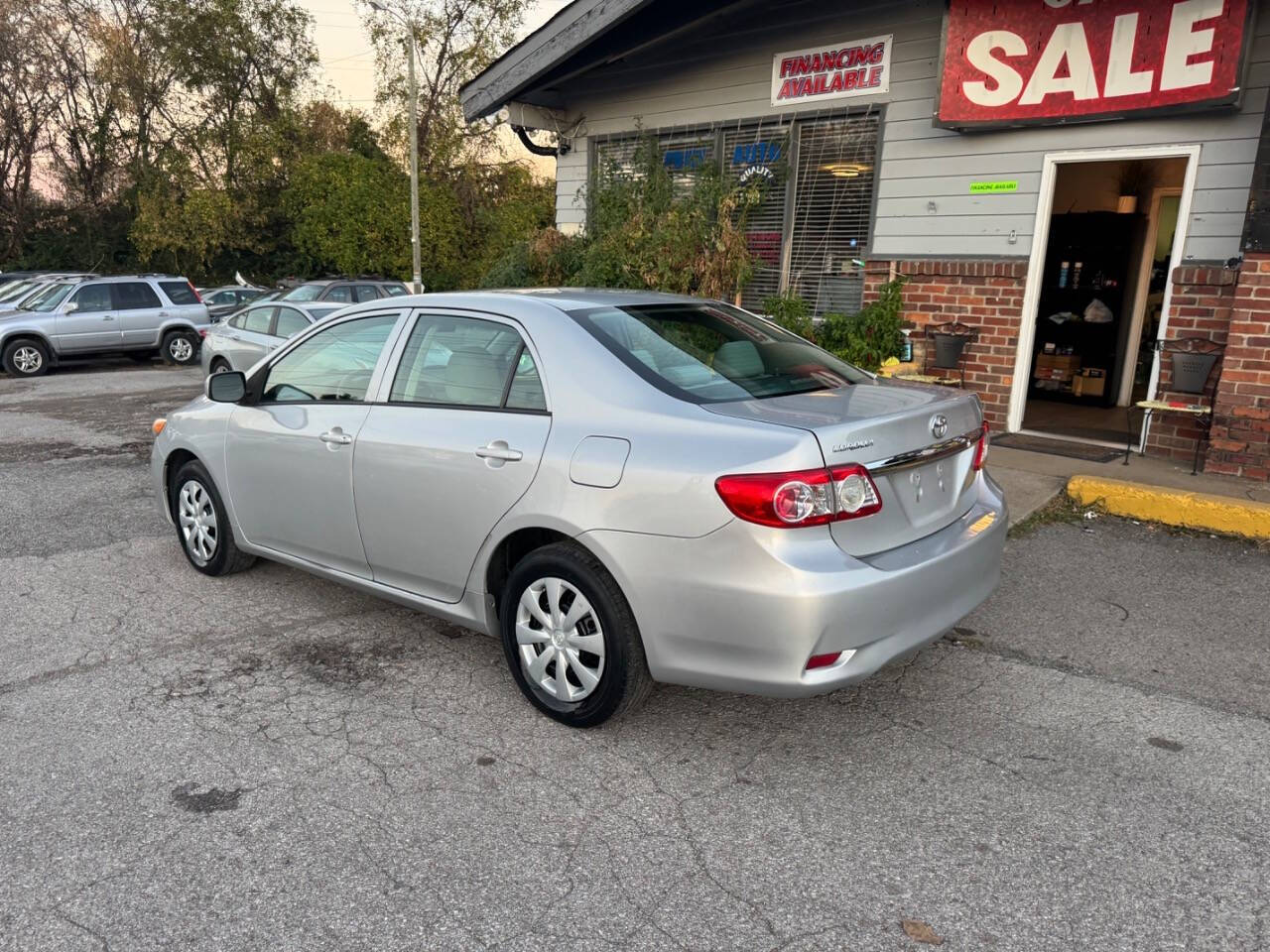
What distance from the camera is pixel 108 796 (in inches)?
123

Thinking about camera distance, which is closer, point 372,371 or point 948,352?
point 372,371

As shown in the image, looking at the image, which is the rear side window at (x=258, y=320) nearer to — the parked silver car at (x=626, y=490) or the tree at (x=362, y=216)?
the parked silver car at (x=626, y=490)

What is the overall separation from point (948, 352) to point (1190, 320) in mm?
1883

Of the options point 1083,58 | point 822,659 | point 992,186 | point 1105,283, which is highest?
point 1083,58

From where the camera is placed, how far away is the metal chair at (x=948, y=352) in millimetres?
8477

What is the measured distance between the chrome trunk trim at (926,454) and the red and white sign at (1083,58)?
5039mm

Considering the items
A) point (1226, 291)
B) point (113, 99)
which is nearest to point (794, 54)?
point (1226, 291)

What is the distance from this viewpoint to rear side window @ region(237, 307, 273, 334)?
43.6 ft

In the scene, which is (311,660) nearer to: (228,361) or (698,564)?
(698,564)

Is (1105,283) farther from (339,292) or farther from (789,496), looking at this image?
(339,292)

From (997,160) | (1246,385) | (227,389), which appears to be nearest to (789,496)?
(227,389)

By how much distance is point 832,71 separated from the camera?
9.18 metres

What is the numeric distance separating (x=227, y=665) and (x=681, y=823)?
7.40 ft

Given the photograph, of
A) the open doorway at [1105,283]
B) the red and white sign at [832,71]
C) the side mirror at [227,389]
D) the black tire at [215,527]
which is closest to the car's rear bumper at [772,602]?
the side mirror at [227,389]
